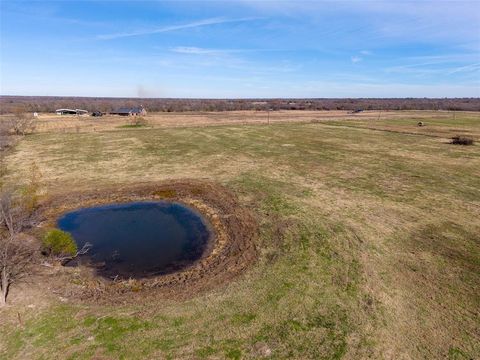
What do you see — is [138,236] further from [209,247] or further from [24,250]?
[24,250]

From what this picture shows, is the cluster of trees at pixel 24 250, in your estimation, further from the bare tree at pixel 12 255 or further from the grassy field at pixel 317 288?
the grassy field at pixel 317 288

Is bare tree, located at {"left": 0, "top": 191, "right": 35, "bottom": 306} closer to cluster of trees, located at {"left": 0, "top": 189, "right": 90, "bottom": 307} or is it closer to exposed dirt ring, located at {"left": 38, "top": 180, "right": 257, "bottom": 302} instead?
cluster of trees, located at {"left": 0, "top": 189, "right": 90, "bottom": 307}

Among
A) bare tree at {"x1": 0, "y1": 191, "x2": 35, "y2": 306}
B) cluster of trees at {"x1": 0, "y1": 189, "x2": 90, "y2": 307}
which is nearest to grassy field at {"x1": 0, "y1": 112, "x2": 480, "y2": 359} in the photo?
bare tree at {"x1": 0, "y1": 191, "x2": 35, "y2": 306}

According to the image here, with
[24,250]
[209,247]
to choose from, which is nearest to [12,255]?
[24,250]

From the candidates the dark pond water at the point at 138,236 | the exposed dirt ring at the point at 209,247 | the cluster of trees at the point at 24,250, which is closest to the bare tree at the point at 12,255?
the cluster of trees at the point at 24,250

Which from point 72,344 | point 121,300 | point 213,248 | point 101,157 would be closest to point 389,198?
point 213,248
